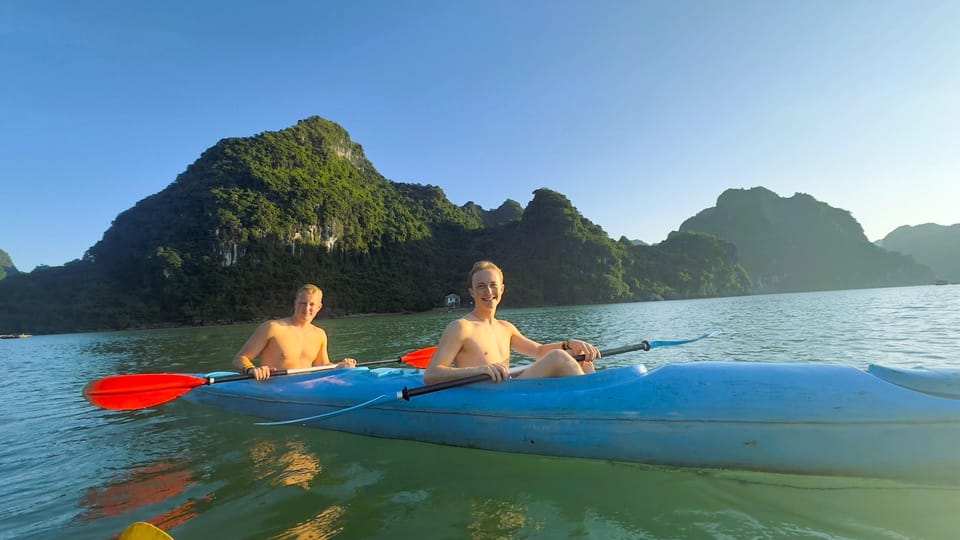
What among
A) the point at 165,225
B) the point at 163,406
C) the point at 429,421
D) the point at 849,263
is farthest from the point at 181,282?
the point at 849,263

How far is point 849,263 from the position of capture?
131875mm

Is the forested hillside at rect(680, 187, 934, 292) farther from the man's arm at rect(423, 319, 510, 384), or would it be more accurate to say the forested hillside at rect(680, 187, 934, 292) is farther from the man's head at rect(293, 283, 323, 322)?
the man's arm at rect(423, 319, 510, 384)

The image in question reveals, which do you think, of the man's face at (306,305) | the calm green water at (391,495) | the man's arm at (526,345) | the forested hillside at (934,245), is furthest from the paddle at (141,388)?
the forested hillside at (934,245)

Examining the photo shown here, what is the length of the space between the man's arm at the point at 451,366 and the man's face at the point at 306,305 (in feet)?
8.02

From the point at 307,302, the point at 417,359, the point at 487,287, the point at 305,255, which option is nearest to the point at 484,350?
the point at 487,287

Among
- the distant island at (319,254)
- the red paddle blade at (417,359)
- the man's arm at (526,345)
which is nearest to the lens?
the man's arm at (526,345)

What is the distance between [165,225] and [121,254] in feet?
29.1

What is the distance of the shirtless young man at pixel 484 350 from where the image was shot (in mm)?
3551

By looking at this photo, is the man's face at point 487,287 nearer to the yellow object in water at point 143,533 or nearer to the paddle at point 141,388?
the paddle at point 141,388

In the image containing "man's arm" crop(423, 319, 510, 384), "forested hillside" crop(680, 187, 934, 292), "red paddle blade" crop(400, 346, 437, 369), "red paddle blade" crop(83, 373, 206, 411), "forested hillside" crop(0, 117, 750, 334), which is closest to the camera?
"man's arm" crop(423, 319, 510, 384)

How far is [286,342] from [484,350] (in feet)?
9.84

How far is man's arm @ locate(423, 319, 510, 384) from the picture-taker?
11.4 feet

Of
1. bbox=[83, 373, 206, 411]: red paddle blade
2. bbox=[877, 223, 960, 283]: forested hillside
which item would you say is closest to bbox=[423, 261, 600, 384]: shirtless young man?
bbox=[83, 373, 206, 411]: red paddle blade

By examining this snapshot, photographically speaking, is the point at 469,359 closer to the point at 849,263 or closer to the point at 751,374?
the point at 751,374
